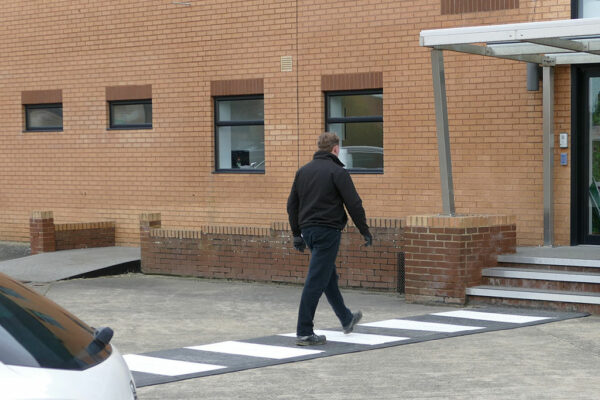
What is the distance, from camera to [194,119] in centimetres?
1655

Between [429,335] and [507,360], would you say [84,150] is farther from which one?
[507,360]

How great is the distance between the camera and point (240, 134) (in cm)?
1638

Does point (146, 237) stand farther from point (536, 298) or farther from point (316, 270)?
point (316, 270)

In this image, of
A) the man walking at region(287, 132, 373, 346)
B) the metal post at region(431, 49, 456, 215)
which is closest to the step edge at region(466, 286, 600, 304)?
the metal post at region(431, 49, 456, 215)

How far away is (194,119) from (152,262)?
2637mm

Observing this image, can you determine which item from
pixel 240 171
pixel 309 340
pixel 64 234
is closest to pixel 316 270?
pixel 309 340

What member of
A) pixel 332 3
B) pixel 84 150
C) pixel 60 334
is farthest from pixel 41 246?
pixel 60 334

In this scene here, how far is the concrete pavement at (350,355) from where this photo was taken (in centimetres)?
739

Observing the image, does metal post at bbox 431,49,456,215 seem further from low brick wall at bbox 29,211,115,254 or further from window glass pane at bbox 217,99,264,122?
low brick wall at bbox 29,211,115,254

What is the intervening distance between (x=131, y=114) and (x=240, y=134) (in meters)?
2.31

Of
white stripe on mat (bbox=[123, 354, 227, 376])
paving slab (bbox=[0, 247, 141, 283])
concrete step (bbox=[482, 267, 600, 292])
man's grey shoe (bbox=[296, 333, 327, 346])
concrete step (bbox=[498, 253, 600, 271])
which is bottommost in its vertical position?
white stripe on mat (bbox=[123, 354, 227, 376])

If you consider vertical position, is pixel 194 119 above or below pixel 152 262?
above

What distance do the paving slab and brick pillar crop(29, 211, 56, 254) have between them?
185 millimetres

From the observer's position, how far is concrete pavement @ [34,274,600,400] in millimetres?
7391
